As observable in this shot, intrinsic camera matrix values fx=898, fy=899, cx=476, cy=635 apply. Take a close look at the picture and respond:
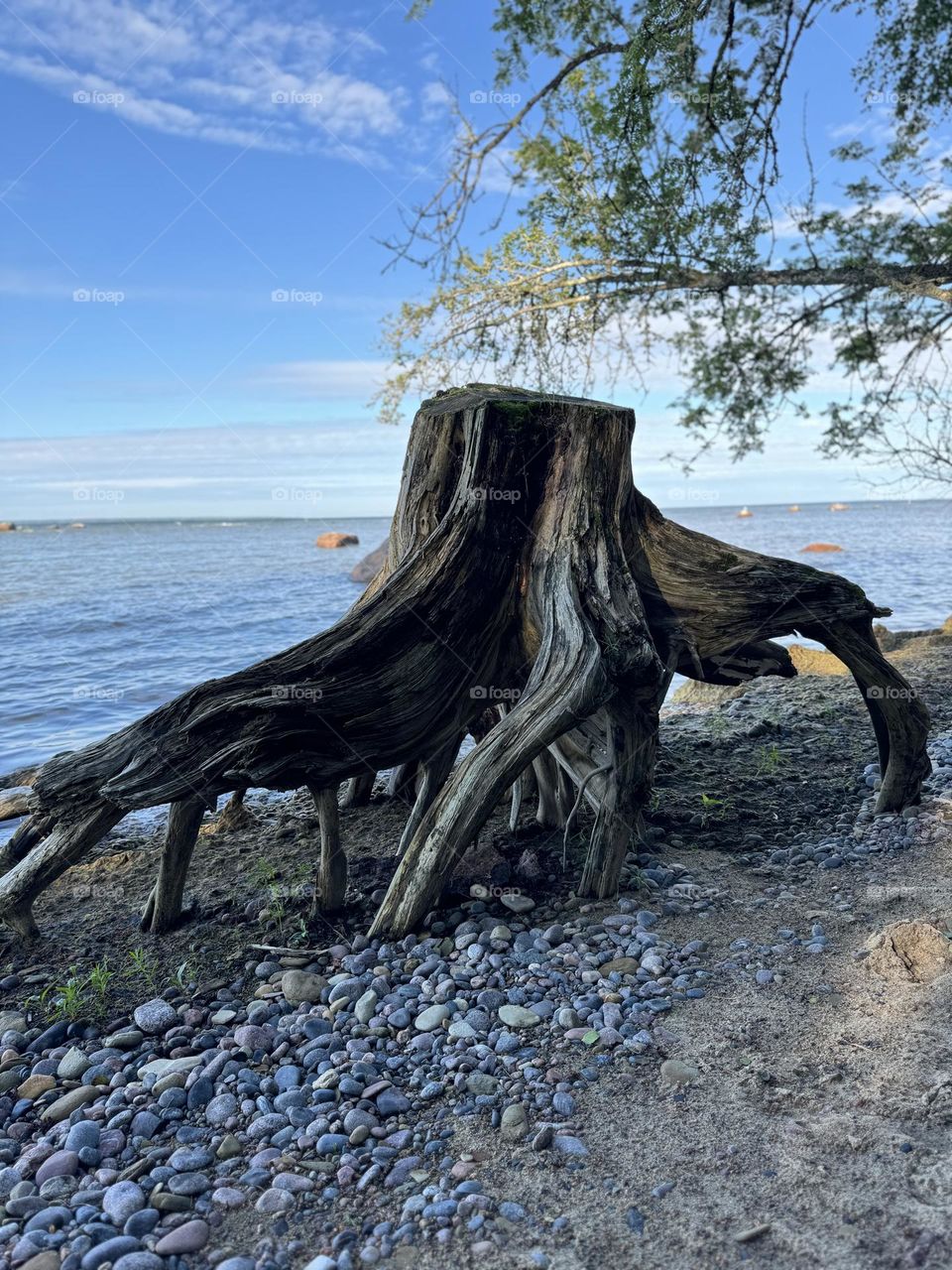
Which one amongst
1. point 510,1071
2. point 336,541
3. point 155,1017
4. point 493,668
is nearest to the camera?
point 510,1071

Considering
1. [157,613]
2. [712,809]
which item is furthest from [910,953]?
[157,613]

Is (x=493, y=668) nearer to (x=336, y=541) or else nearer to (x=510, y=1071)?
(x=510, y=1071)

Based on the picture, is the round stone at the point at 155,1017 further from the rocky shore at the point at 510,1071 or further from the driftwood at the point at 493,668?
the driftwood at the point at 493,668

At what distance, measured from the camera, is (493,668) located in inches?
202

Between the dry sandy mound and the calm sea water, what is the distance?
29.3 ft

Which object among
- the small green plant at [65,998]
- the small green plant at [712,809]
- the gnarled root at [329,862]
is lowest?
the small green plant at [65,998]

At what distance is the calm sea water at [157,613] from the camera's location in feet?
41.1

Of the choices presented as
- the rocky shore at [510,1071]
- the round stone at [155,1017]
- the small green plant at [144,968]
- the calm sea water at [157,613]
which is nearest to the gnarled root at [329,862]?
the rocky shore at [510,1071]

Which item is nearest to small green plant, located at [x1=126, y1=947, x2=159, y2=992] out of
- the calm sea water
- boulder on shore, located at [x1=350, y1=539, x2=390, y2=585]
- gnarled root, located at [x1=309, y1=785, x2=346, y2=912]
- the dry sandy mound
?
gnarled root, located at [x1=309, y1=785, x2=346, y2=912]

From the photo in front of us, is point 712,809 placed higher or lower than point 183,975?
higher

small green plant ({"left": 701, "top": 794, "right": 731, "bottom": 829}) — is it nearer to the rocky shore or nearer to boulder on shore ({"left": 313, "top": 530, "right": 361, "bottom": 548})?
the rocky shore

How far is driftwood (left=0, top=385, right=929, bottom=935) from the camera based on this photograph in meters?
4.34

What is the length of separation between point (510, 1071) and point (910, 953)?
6.11 ft

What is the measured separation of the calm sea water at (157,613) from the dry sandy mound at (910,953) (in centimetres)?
893
